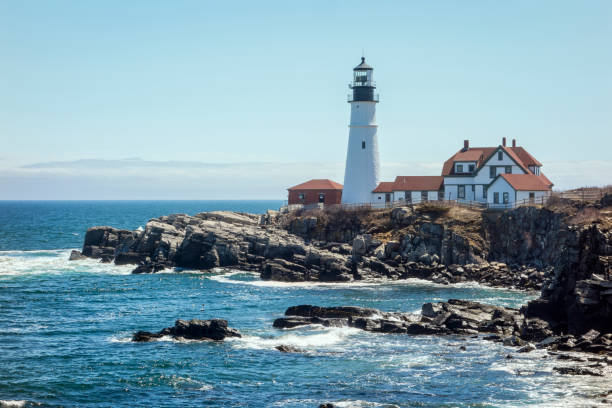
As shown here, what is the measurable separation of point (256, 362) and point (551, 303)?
18.1 meters

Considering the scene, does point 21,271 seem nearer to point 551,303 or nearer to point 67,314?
point 67,314

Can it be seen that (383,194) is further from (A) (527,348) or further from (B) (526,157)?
(A) (527,348)

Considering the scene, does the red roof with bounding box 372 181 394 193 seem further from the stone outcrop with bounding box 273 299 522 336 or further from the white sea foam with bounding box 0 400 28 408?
the white sea foam with bounding box 0 400 28 408

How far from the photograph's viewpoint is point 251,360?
115 feet

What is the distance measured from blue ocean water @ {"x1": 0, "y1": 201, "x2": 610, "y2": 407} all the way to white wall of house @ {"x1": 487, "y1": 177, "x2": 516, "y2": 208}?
16.8 metres

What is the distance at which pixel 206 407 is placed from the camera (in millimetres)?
28094

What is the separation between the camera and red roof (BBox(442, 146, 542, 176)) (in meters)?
74.8

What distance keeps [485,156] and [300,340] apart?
150 feet

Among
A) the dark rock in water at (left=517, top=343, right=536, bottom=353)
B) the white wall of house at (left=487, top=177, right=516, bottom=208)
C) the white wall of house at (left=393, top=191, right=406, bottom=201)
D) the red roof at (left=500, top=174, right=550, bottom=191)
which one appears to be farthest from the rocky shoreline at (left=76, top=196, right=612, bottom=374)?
the white wall of house at (left=393, top=191, right=406, bottom=201)

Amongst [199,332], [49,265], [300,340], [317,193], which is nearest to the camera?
[300,340]

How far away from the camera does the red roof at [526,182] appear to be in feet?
226

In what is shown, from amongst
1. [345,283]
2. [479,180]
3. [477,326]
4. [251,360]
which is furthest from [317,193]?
[251,360]

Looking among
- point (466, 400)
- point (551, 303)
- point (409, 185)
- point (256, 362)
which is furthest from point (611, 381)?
point (409, 185)

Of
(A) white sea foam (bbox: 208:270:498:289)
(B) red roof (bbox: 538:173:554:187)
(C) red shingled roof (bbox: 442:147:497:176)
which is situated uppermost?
(C) red shingled roof (bbox: 442:147:497:176)
